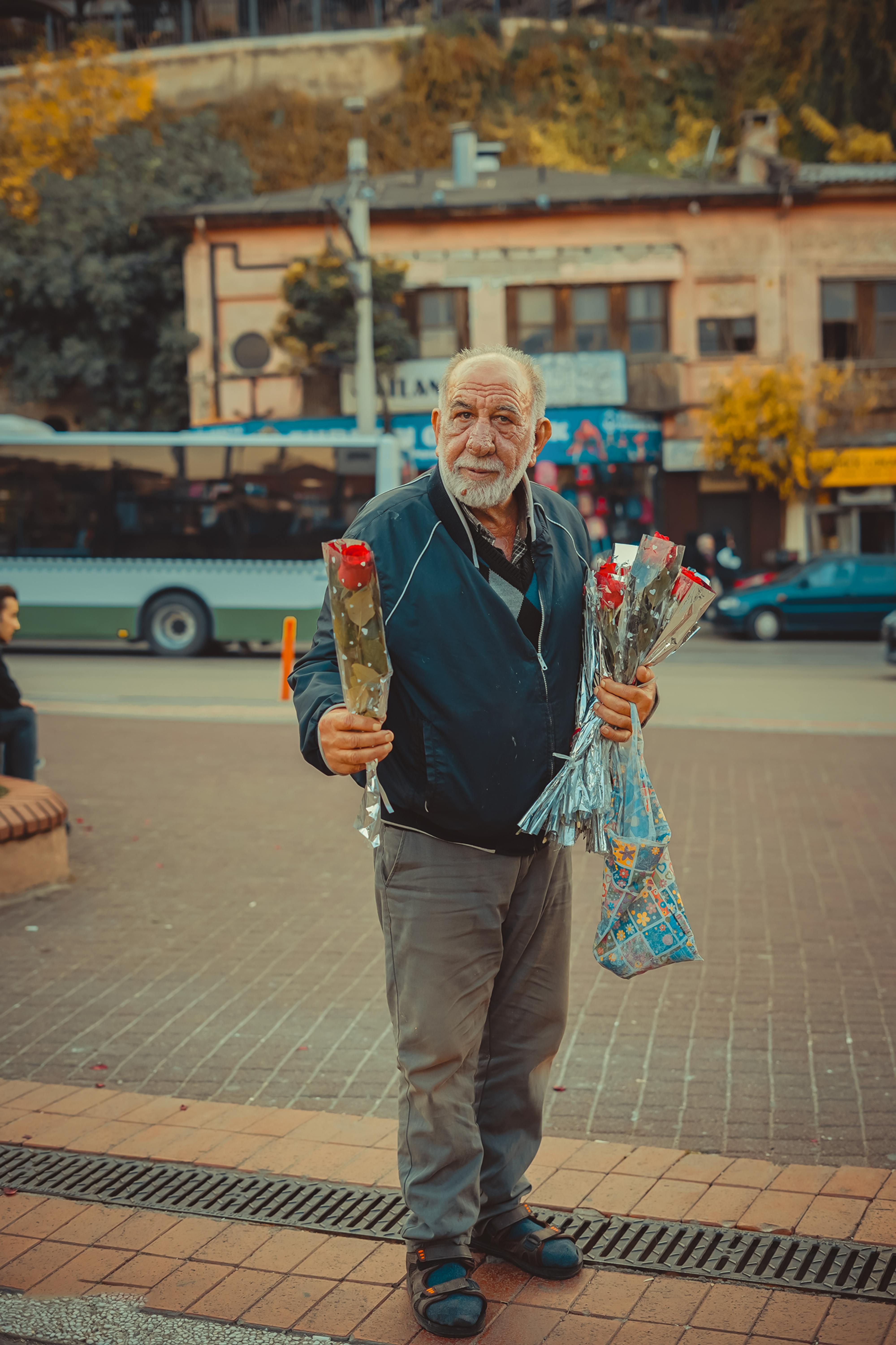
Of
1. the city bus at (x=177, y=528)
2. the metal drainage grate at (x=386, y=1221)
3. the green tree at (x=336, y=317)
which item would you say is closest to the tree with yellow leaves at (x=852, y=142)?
the green tree at (x=336, y=317)

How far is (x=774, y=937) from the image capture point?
589 cm

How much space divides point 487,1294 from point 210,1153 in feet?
3.44

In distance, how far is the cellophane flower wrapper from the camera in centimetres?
279

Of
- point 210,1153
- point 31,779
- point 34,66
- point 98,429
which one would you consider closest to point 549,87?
point 34,66

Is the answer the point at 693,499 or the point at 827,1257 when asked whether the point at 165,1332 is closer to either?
the point at 827,1257

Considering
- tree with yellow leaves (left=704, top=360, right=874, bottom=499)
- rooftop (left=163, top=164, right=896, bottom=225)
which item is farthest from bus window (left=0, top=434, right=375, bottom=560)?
tree with yellow leaves (left=704, top=360, right=874, bottom=499)

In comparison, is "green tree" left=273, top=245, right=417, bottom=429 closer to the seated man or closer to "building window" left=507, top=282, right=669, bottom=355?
"building window" left=507, top=282, right=669, bottom=355

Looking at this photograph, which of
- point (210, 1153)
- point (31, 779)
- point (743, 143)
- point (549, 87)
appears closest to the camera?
point (210, 1153)

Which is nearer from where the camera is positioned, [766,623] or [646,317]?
[766,623]

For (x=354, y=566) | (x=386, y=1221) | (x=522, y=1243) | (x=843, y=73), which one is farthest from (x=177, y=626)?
(x=843, y=73)

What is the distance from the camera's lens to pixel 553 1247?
125 inches

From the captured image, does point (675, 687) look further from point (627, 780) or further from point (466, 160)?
point (466, 160)

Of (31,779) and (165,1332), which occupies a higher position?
(31,779)

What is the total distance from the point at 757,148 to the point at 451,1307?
A: 104 ft
